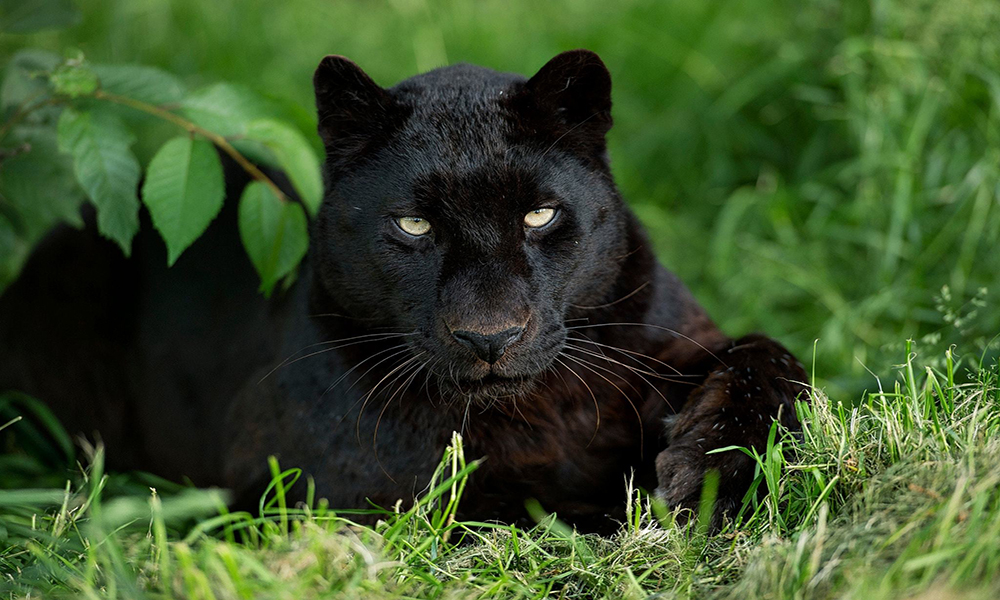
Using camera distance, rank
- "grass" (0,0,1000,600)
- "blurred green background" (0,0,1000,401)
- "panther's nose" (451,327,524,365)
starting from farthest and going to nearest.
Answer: "blurred green background" (0,0,1000,401) < "panther's nose" (451,327,524,365) < "grass" (0,0,1000,600)

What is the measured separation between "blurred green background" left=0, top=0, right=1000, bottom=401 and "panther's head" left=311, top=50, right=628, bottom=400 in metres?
0.74

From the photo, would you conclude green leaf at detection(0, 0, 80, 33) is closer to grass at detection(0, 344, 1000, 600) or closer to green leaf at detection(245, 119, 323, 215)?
green leaf at detection(245, 119, 323, 215)

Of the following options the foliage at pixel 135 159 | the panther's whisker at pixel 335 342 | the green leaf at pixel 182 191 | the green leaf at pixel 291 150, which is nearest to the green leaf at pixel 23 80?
the foliage at pixel 135 159

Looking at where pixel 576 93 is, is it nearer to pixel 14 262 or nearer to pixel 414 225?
pixel 414 225

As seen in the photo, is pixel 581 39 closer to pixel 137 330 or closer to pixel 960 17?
pixel 960 17

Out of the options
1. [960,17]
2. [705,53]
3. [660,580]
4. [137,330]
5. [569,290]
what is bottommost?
[137,330]

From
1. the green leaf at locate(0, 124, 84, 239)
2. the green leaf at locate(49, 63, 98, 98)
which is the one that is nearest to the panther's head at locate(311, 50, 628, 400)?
the green leaf at locate(49, 63, 98, 98)

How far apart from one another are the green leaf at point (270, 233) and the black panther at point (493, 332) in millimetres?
98

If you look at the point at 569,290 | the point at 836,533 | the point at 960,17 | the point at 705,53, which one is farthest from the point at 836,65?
the point at 836,533

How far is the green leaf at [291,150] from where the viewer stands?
262cm

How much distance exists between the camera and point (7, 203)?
3.02 meters

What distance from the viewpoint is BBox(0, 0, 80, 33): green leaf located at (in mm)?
2723

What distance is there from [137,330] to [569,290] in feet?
5.42

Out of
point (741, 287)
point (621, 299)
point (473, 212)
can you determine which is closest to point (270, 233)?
point (473, 212)
